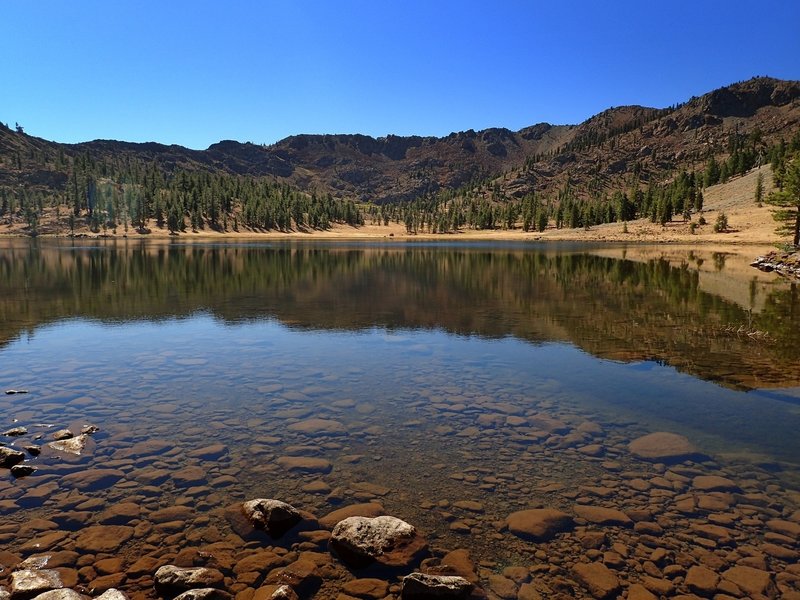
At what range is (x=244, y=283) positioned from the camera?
1939 inches

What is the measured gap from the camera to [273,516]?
357 inches

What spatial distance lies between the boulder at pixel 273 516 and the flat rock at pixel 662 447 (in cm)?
815

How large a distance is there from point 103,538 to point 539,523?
7645 mm

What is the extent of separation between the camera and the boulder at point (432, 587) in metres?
7.39

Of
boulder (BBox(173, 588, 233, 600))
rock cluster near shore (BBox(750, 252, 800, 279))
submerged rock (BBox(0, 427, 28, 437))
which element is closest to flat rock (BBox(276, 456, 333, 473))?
boulder (BBox(173, 588, 233, 600))

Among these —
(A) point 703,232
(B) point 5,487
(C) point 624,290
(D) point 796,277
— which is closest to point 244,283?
(C) point 624,290

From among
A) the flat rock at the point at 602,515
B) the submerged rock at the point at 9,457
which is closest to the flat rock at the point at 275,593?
the flat rock at the point at 602,515

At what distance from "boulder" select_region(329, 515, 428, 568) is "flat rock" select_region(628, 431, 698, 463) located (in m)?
6.51

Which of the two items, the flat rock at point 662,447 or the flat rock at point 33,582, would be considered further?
the flat rock at point 662,447

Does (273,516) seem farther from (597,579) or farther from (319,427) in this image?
(597,579)

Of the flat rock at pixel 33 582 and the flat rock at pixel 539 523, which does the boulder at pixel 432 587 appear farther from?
the flat rock at pixel 33 582

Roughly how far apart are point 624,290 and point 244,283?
1347 inches

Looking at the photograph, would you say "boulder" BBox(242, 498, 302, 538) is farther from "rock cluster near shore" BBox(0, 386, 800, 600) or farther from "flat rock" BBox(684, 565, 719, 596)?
"flat rock" BBox(684, 565, 719, 596)

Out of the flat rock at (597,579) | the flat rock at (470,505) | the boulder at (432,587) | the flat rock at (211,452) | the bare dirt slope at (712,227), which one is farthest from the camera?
the bare dirt slope at (712,227)
